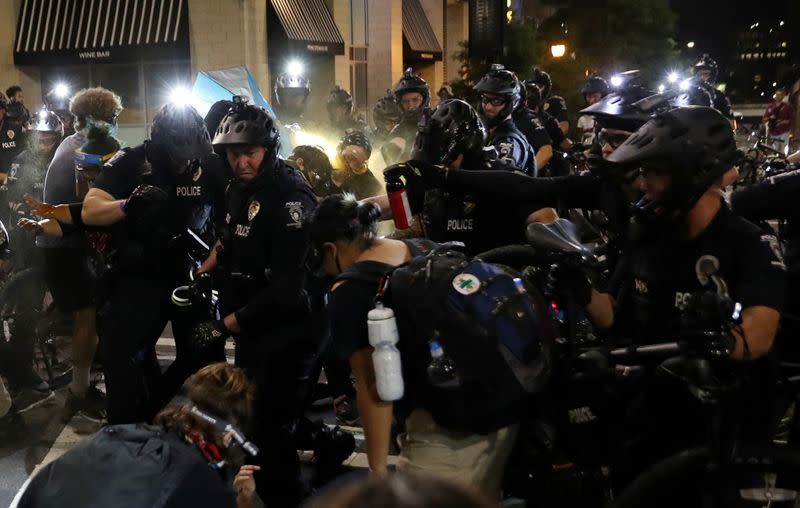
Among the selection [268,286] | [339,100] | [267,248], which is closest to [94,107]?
[267,248]

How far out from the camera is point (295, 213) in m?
4.46

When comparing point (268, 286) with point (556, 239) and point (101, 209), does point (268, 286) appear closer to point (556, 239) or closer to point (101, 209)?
point (101, 209)

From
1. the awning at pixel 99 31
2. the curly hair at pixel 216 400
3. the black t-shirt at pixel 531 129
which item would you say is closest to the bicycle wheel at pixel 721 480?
the curly hair at pixel 216 400

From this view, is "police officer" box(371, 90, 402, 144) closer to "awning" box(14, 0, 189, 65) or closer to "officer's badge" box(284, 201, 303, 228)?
"officer's badge" box(284, 201, 303, 228)

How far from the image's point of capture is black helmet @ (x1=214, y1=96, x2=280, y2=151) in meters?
4.59

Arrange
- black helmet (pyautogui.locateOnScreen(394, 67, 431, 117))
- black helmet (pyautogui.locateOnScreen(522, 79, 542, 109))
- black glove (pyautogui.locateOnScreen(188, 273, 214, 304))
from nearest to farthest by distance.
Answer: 1. black glove (pyautogui.locateOnScreen(188, 273, 214, 304))
2. black helmet (pyautogui.locateOnScreen(394, 67, 431, 117))
3. black helmet (pyautogui.locateOnScreen(522, 79, 542, 109))

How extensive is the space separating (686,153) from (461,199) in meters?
1.71

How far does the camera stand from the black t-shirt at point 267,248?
4.38 meters

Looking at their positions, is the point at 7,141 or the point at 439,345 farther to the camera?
the point at 7,141

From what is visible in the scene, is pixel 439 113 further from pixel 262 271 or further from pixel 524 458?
pixel 524 458

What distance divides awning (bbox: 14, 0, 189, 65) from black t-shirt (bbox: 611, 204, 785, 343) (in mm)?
17870

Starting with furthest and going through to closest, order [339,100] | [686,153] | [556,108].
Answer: [556,108]
[339,100]
[686,153]

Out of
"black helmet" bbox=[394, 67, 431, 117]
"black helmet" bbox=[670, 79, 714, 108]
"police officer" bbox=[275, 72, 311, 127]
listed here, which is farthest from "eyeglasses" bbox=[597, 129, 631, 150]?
"police officer" bbox=[275, 72, 311, 127]

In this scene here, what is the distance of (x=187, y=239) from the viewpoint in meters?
5.29
